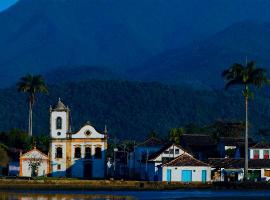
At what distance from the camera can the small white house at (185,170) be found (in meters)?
105

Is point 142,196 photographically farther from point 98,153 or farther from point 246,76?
point 98,153

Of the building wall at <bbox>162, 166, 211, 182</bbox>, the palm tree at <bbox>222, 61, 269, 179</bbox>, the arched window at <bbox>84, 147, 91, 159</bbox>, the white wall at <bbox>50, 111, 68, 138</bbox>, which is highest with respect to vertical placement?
the palm tree at <bbox>222, 61, 269, 179</bbox>

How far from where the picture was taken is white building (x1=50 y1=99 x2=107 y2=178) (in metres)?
118

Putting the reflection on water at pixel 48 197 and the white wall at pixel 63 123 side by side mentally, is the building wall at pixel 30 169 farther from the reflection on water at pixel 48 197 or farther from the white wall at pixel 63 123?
the reflection on water at pixel 48 197

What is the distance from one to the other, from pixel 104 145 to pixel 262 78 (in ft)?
74.8

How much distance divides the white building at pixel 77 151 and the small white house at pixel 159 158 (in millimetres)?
6431

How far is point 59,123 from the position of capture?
11856 cm

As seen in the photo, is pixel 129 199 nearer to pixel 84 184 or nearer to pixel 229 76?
pixel 84 184

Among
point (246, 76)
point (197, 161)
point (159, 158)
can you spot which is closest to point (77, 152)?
point (159, 158)

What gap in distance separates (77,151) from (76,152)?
0.18m

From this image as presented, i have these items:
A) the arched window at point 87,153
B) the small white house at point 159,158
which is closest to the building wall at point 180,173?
the small white house at point 159,158

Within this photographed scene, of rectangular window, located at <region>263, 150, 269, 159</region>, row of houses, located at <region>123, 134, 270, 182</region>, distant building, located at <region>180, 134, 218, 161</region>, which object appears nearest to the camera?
row of houses, located at <region>123, 134, 270, 182</region>

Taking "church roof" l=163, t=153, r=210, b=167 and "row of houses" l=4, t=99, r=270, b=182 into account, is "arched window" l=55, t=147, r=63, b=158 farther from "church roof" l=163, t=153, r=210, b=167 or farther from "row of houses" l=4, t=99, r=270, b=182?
"church roof" l=163, t=153, r=210, b=167

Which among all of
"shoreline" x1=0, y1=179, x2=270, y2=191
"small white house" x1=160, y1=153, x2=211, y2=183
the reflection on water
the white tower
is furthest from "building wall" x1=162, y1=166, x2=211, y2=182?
the reflection on water
